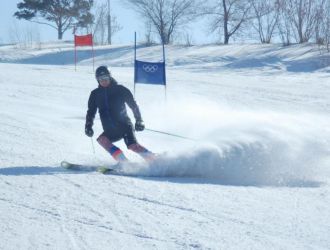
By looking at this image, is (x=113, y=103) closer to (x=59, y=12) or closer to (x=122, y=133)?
(x=122, y=133)

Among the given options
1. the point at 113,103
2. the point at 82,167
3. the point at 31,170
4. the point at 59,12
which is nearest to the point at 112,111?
the point at 113,103

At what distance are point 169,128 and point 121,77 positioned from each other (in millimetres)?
8570

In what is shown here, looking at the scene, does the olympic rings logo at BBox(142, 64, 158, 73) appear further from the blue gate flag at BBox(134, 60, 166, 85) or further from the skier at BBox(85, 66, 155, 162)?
the skier at BBox(85, 66, 155, 162)

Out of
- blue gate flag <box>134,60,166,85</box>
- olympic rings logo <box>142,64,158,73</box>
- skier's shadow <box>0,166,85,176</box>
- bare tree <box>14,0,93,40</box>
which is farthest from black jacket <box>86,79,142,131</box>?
bare tree <box>14,0,93,40</box>

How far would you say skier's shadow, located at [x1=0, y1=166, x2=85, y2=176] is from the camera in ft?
22.4

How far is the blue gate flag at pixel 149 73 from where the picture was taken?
13383 mm

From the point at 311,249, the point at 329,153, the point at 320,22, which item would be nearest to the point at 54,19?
the point at 320,22

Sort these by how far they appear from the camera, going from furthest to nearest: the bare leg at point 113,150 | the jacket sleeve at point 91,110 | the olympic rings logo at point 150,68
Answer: the olympic rings logo at point 150,68
the jacket sleeve at point 91,110
the bare leg at point 113,150

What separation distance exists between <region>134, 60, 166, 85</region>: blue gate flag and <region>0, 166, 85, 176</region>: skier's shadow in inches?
252

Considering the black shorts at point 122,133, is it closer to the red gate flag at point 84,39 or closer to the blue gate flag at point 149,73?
the blue gate flag at point 149,73

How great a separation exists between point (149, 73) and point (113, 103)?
6.16 metres

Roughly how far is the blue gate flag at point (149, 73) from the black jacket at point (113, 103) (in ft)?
19.2

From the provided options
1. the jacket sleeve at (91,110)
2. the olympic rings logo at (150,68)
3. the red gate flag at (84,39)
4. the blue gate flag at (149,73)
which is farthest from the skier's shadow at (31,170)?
the red gate flag at (84,39)

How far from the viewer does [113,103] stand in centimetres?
750
